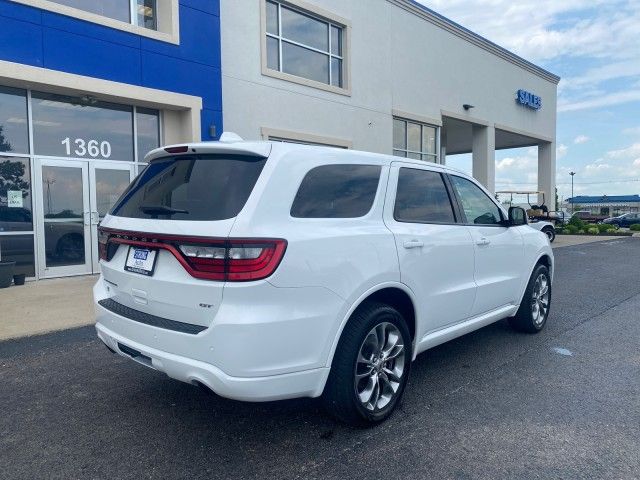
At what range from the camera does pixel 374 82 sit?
15.3 metres

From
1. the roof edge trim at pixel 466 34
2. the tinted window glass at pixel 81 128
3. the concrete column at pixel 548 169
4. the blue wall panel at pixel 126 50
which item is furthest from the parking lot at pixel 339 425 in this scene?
the concrete column at pixel 548 169

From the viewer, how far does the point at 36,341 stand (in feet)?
18.1

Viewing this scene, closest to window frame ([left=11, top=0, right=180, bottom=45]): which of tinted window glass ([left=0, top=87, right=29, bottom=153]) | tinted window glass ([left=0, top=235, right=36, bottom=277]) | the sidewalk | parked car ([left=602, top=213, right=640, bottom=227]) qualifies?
tinted window glass ([left=0, top=87, right=29, bottom=153])

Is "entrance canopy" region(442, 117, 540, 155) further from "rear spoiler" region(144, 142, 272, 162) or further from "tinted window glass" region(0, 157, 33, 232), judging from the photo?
"rear spoiler" region(144, 142, 272, 162)

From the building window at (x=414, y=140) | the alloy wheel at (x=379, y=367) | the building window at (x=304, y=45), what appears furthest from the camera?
the building window at (x=414, y=140)

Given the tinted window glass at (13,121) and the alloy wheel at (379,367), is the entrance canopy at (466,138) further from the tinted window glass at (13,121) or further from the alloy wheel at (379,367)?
the alloy wheel at (379,367)

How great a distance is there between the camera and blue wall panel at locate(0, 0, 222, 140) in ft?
28.1

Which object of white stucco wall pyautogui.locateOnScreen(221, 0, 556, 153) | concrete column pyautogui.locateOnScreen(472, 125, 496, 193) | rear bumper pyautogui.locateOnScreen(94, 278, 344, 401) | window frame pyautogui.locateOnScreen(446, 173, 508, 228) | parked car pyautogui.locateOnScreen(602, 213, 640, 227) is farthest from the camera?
parked car pyautogui.locateOnScreen(602, 213, 640, 227)

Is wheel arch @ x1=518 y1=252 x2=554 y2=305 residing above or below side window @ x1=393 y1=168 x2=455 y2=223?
below

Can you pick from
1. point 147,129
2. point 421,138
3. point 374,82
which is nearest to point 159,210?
point 147,129

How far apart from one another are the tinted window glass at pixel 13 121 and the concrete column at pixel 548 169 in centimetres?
→ 2374

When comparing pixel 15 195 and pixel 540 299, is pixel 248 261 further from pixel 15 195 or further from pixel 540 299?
pixel 15 195

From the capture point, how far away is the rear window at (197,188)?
290 centimetres

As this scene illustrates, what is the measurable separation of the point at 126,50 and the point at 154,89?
85 cm
